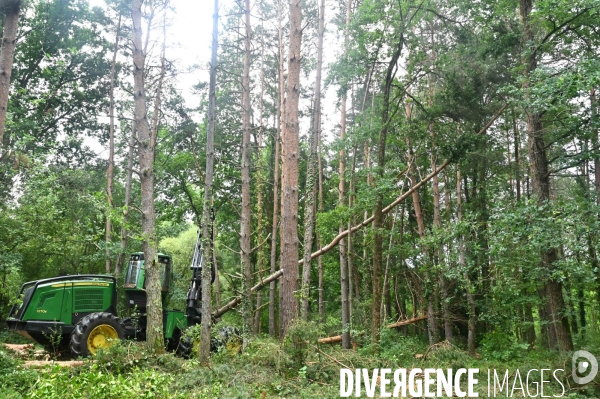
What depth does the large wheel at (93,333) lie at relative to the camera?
8.80m

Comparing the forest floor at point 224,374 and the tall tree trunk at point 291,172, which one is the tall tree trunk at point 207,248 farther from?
the tall tree trunk at point 291,172

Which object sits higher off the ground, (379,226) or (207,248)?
(379,226)

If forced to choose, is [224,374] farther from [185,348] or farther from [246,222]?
[246,222]

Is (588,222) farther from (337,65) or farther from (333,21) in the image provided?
(333,21)

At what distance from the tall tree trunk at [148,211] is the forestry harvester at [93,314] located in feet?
2.03

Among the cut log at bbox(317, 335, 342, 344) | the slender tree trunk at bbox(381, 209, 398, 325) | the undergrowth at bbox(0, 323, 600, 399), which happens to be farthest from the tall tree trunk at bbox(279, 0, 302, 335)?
the slender tree trunk at bbox(381, 209, 398, 325)

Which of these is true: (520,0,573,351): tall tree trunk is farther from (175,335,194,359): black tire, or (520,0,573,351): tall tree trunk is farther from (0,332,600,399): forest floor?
(175,335,194,359): black tire

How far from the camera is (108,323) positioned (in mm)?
9281

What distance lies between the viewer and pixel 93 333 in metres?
9.19

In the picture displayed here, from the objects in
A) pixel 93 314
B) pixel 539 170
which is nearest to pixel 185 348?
pixel 93 314

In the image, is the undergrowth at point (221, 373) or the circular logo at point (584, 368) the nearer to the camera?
the undergrowth at point (221, 373)

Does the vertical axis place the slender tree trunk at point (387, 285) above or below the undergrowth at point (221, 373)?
above

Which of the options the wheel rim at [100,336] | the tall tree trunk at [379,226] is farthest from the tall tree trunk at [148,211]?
the tall tree trunk at [379,226]

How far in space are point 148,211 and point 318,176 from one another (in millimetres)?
12744
